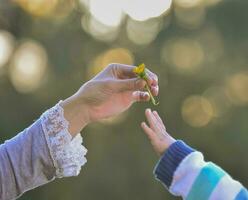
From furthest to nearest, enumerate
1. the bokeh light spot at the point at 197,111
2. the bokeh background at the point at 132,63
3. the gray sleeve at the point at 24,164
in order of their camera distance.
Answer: the bokeh light spot at the point at 197,111 < the bokeh background at the point at 132,63 < the gray sleeve at the point at 24,164

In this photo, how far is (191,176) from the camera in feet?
3.03

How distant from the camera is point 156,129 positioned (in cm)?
99

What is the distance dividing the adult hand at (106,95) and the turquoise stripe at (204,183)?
23cm

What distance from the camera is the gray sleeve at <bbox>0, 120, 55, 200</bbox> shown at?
41.2 inches

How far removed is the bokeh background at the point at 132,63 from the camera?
529cm

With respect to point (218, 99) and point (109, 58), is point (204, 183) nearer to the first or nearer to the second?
point (218, 99)

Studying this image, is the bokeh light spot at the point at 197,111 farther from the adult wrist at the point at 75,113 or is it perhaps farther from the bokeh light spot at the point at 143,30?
the adult wrist at the point at 75,113

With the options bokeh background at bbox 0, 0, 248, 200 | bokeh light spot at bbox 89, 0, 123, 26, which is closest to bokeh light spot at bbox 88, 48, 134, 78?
bokeh background at bbox 0, 0, 248, 200

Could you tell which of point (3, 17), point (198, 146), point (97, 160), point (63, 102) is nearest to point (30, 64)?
point (3, 17)

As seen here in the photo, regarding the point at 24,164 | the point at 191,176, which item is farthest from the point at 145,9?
the point at 191,176

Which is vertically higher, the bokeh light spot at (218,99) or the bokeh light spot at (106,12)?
the bokeh light spot at (106,12)

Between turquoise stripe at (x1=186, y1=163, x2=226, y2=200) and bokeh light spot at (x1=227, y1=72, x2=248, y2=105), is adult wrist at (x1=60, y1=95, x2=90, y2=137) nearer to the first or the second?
turquoise stripe at (x1=186, y1=163, x2=226, y2=200)

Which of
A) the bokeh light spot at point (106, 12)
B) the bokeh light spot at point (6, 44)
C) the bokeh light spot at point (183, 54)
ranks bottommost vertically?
the bokeh light spot at point (183, 54)

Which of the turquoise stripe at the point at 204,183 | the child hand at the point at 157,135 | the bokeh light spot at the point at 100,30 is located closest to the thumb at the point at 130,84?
the child hand at the point at 157,135
